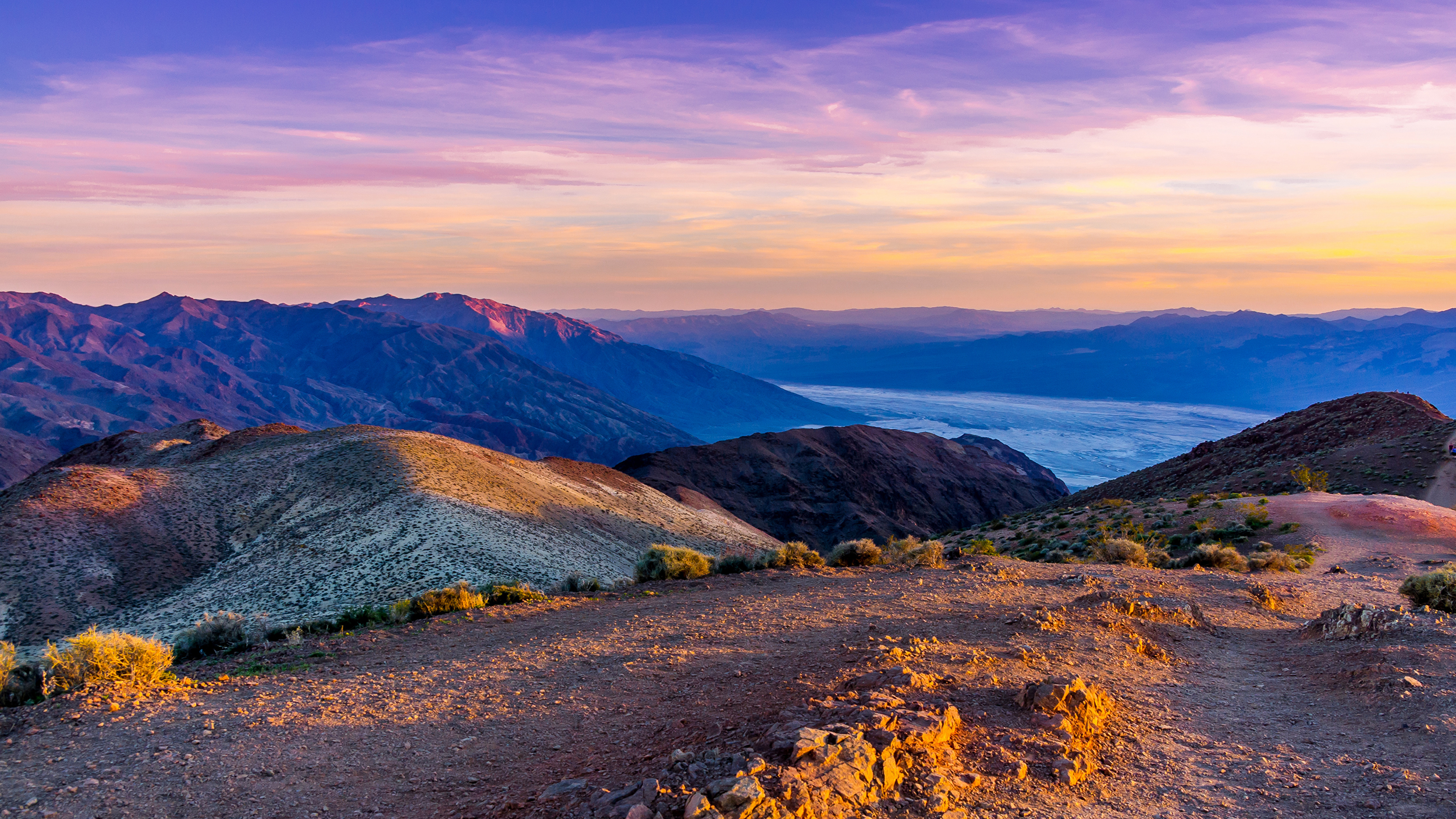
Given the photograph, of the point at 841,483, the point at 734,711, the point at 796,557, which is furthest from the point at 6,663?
the point at 841,483

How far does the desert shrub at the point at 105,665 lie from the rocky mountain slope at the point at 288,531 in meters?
10.5

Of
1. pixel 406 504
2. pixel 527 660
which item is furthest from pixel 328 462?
pixel 527 660

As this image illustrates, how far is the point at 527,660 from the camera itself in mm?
10414

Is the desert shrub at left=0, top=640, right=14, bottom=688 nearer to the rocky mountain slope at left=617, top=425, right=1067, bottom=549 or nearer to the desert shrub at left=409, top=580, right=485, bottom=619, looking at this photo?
the desert shrub at left=409, top=580, right=485, bottom=619

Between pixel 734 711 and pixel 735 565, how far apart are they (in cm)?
1067

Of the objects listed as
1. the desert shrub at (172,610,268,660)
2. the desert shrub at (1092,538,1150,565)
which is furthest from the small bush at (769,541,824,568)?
the desert shrub at (172,610,268,660)

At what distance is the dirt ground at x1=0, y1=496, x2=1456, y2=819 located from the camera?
641cm

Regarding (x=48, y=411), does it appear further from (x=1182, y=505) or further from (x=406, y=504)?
(x=1182, y=505)

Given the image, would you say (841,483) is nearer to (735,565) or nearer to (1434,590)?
(735,565)

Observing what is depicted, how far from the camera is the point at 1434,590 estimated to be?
43.5ft

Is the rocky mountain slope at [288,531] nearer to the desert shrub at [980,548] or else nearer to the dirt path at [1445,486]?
the desert shrub at [980,548]

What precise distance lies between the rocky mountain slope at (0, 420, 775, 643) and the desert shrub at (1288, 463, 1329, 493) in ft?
75.1

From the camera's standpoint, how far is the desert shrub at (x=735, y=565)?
18.2 m

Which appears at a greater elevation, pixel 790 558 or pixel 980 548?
pixel 790 558
